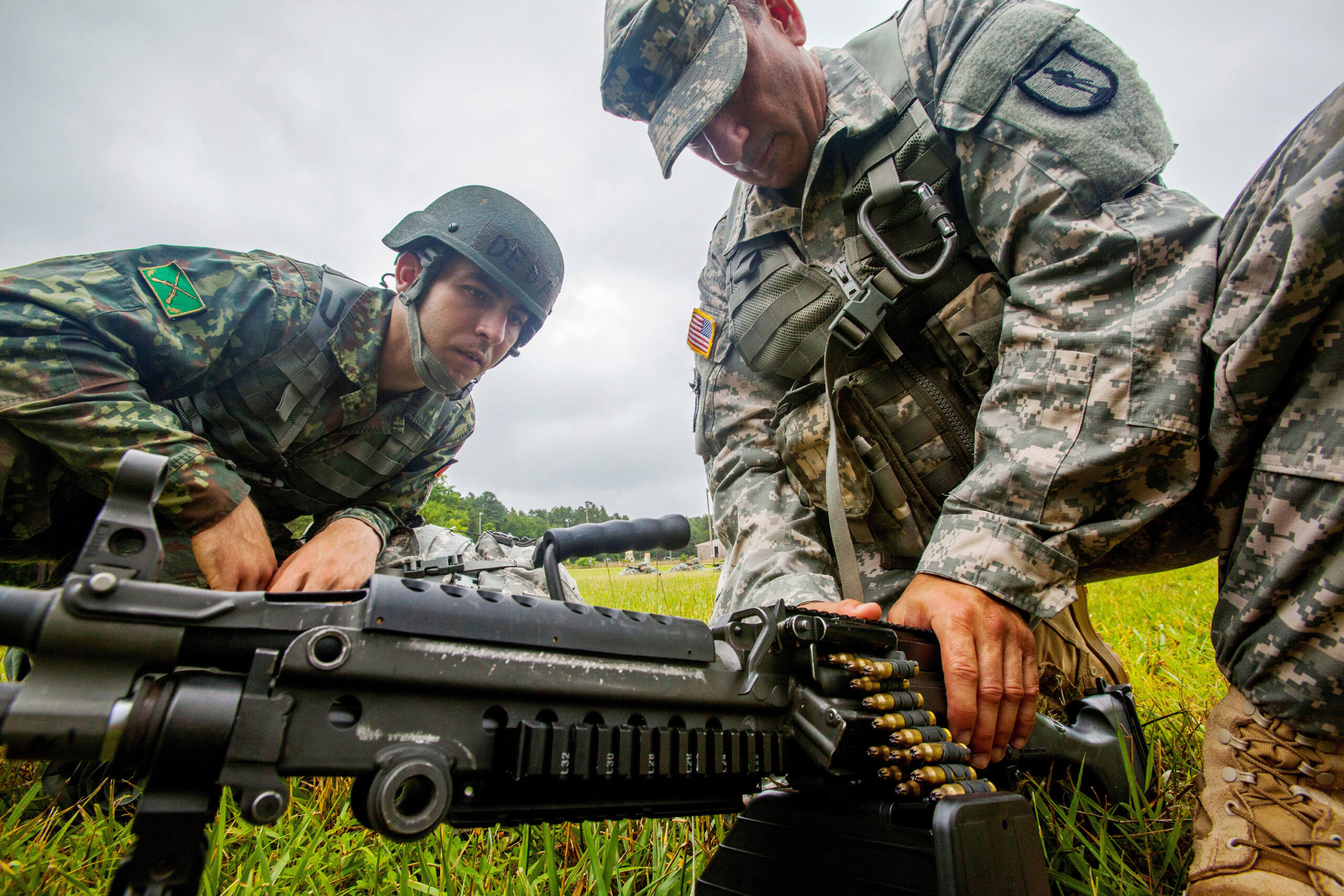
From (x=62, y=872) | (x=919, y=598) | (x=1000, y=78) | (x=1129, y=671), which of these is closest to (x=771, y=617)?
(x=919, y=598)

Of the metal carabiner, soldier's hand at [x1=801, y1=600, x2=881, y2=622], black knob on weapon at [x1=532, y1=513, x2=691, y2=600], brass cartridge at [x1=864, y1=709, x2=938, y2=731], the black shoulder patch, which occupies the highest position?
the black shoulder patch

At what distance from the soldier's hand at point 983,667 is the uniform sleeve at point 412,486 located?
3398mm

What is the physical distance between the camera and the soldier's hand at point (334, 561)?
3.11 metres

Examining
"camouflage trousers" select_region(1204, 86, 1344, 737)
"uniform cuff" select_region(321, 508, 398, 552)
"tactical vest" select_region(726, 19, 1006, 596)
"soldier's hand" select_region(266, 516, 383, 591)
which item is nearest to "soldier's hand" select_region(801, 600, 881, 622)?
"tactical vest" select_region(726, 19, 1006, 596)

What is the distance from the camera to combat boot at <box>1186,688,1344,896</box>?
4.45 ft

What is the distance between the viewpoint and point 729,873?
4.49 ft

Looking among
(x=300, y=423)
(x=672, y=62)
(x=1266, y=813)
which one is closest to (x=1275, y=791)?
(x=1266, y=813)

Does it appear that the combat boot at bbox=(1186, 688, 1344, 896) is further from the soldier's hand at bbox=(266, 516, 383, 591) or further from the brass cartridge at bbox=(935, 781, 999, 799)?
the soldier's hand at bbox=(266, 516, 383, 591)

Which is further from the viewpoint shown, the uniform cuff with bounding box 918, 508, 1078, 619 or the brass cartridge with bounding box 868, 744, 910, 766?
the uniform cuff with bounding box 918, 508, 1078, 619

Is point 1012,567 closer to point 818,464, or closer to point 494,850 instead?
point 818,464

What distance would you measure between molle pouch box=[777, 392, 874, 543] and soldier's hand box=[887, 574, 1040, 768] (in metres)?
0.84

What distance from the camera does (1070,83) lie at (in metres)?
2.12

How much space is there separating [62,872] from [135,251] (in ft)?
9.46

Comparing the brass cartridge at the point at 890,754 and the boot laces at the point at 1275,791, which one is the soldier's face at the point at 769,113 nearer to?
the brass cartridge at the point at 890,754
